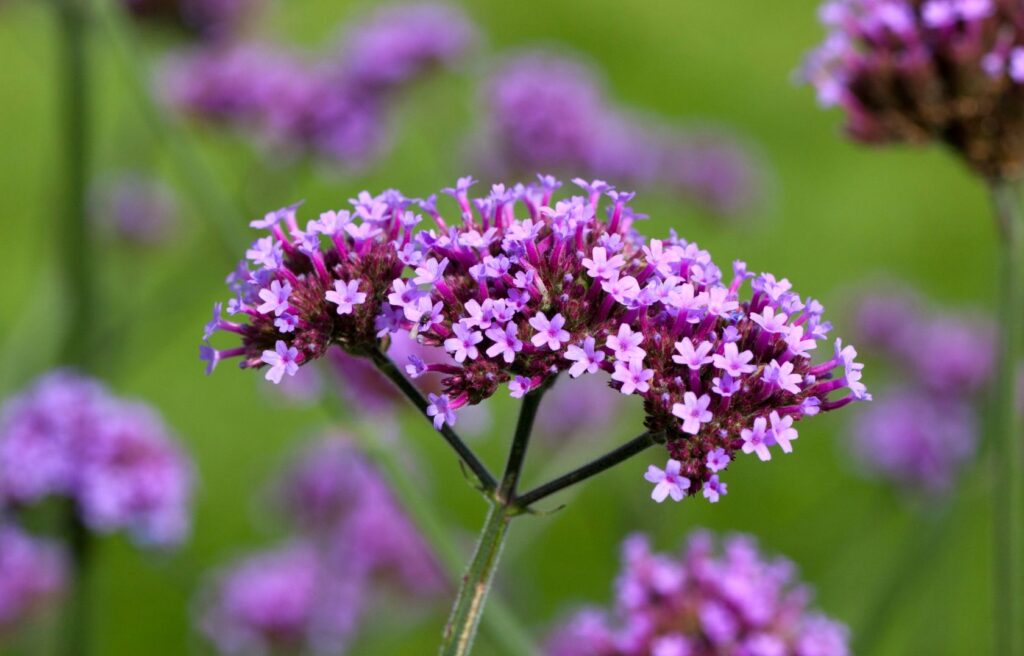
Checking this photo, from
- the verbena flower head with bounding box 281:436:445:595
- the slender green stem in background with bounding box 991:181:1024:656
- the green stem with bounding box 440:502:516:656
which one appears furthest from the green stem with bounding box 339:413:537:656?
the verbena flower head with bounding box 281:436:445:595

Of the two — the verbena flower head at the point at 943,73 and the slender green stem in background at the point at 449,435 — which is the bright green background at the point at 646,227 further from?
the slender green stem in background at the point at 449,435

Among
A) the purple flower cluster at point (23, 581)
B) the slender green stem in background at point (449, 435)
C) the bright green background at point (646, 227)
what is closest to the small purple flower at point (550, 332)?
the slender green stem in background at point (449, 435)

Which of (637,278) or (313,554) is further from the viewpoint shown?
(313,554)

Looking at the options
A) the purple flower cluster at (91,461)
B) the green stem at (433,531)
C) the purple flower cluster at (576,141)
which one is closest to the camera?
the green stem at (433,531)

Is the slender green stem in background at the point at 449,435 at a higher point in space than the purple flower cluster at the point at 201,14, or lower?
lower

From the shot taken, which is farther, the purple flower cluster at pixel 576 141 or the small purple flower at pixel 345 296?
the purple flower cluster at pixel 576 141

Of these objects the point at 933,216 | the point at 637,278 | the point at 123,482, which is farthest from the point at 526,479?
the point at 933,216

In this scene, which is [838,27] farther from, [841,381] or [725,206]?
[725,206]

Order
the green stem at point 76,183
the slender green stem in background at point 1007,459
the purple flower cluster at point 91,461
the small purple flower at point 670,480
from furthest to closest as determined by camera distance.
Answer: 1. the green stem at point 76,183
2. the purple flower cluster at point 91,461
3. the slender green stem in background at point 1007,459
4. the small purple flower at point 670,480

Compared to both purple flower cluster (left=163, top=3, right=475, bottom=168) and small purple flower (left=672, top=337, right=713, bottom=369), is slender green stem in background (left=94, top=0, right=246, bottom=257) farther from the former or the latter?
purple flower cluster (left=163, top=3, right=475, bottom=168)
